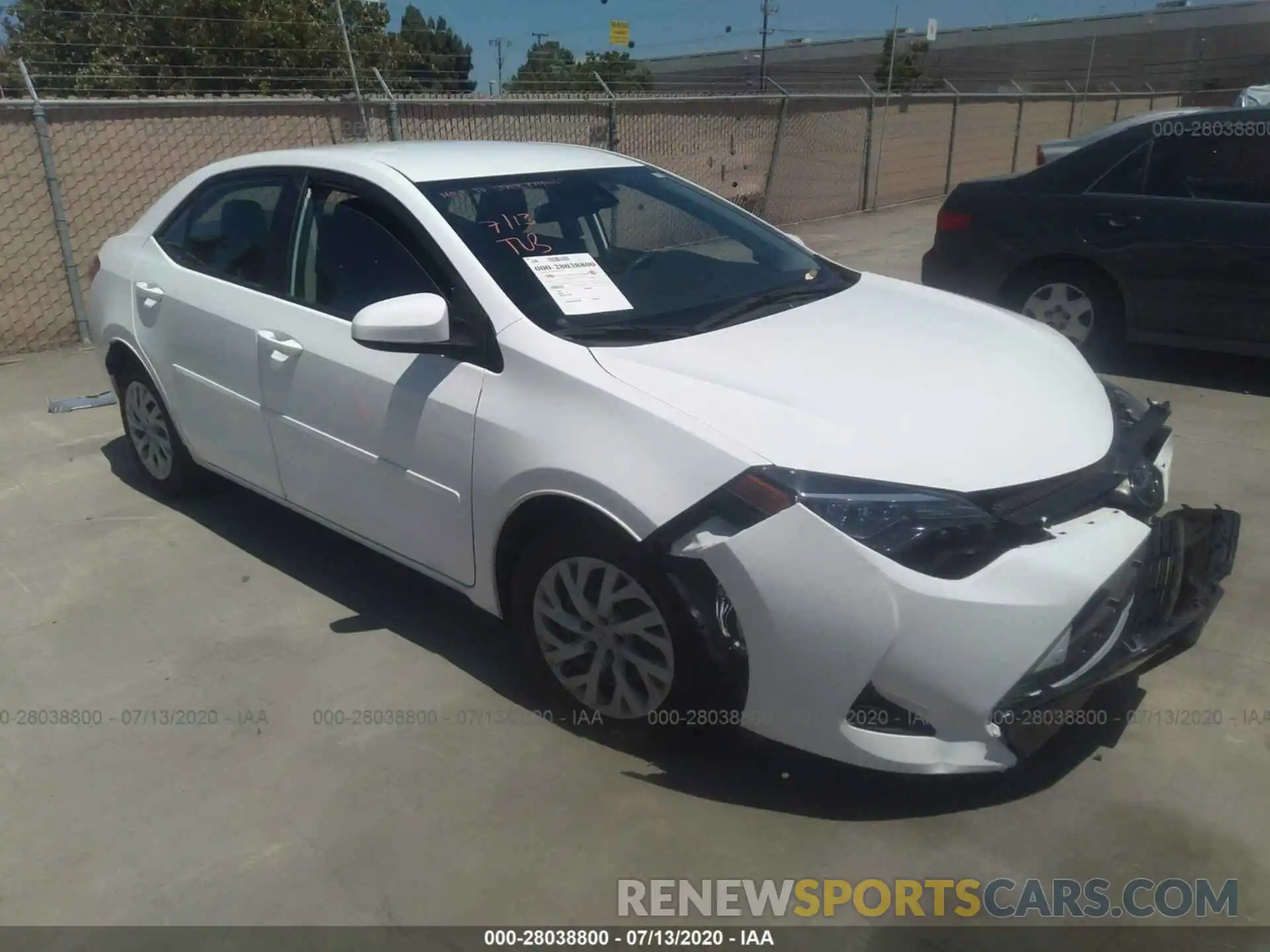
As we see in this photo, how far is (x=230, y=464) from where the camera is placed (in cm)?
442

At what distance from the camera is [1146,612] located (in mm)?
2881

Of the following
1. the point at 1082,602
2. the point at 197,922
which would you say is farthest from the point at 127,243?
the point at 1082,602

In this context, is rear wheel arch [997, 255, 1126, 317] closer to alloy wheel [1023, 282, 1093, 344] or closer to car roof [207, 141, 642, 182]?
alloy wheel [1023, 282, 1093, 344]

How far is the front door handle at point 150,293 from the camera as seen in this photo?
463 centimetres

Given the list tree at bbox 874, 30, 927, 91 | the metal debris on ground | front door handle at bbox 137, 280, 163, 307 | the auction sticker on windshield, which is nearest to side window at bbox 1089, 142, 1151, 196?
the auction sticker on windshield

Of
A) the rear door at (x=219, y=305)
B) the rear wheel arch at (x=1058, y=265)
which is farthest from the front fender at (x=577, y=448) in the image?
the rear wheel arch at (x=1058, y=265)

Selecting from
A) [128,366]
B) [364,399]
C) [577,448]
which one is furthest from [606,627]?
[128,366]

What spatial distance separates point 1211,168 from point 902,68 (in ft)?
159

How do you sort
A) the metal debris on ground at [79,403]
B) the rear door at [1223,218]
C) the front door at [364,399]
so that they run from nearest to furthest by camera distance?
the front door at [364,399] < the rear door at [1223,218] < the metal debris on ground at [79,403]

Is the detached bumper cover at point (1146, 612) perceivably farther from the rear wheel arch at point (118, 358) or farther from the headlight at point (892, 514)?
the rear wheel arch at point (118, 358)

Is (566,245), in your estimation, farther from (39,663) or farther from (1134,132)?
(1134,132)

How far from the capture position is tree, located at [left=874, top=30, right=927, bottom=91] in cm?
4366

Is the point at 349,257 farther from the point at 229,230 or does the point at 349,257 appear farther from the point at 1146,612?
the point at 1146,612

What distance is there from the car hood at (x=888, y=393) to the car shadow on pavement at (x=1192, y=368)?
3.35 meters
